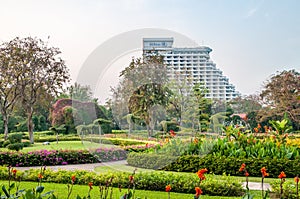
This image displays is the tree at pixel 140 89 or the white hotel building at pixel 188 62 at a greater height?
the white hotel building at pixel 188 62

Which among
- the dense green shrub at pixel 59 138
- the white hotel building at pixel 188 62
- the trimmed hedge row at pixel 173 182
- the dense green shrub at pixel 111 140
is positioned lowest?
the trimmed hedge row at pixel 173 182

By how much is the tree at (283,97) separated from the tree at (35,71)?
11336 mm

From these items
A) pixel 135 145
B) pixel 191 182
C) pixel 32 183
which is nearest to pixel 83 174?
pixel 32 183

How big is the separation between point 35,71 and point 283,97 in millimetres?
12871

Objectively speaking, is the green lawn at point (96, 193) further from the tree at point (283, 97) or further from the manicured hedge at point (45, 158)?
the tree at point (283, 97)

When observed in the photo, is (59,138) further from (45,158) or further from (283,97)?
(283,97)

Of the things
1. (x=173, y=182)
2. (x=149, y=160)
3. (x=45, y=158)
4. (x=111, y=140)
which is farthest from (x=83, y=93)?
(x=45, y=158)

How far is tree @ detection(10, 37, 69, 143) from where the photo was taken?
15500mm

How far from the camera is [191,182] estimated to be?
5543 millimetres

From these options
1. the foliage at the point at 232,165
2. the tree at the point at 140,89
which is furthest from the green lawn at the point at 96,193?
the foliage at the point at 232,165

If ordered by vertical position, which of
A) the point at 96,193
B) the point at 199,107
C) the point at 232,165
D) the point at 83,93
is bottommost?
the point at 96,193

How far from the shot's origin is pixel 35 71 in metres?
15.9

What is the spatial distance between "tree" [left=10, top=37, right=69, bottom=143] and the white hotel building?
11.1 metres

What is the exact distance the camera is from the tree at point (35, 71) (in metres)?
15.5
